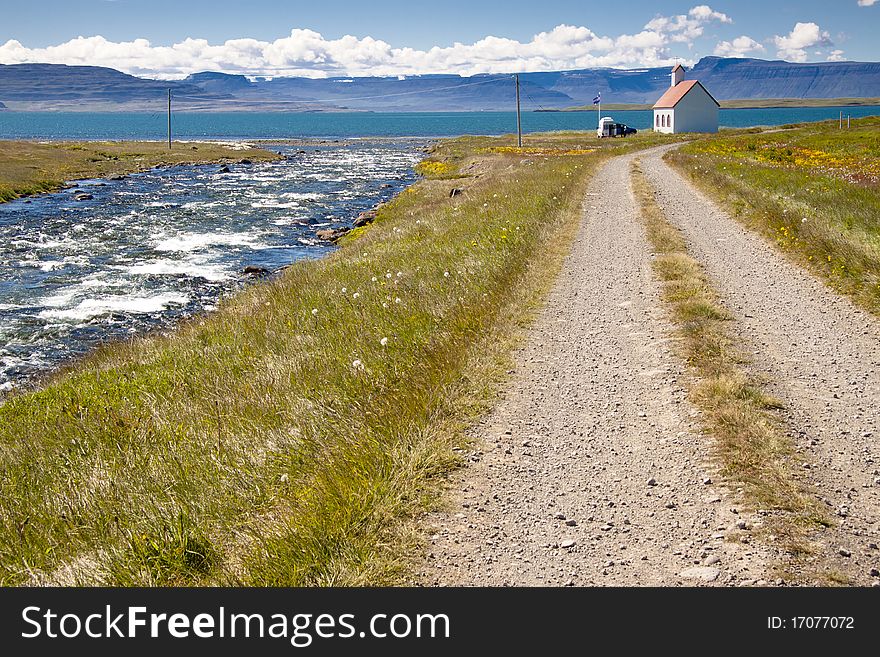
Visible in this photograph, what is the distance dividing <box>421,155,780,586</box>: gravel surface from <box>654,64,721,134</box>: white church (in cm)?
9486

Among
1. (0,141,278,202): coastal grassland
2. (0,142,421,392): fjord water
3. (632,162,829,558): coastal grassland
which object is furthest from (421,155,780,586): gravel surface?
(0,141,278,202): coastal grassland

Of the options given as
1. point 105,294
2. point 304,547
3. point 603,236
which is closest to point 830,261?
point 603,236

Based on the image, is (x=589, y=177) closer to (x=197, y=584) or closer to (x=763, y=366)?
(x=763, y=366)

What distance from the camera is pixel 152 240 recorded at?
31984 millimetres

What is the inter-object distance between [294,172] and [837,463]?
237 ft

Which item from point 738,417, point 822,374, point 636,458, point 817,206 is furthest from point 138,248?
point 738,417

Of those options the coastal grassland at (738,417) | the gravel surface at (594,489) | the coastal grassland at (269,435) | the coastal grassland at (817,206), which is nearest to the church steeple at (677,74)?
the coastal grassland at (817,206)

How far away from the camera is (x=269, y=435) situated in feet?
25.2

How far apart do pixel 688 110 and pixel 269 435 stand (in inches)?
3959

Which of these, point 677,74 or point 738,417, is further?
point 677,74

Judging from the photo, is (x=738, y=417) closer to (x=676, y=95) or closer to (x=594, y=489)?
(x=594, y=489)

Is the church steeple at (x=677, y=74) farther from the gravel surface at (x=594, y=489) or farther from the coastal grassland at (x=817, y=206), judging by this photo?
the gravel surface at (x=594, y=489)

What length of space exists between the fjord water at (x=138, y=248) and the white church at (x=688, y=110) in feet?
165

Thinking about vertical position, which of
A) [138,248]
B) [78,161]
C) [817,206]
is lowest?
[138,248]
